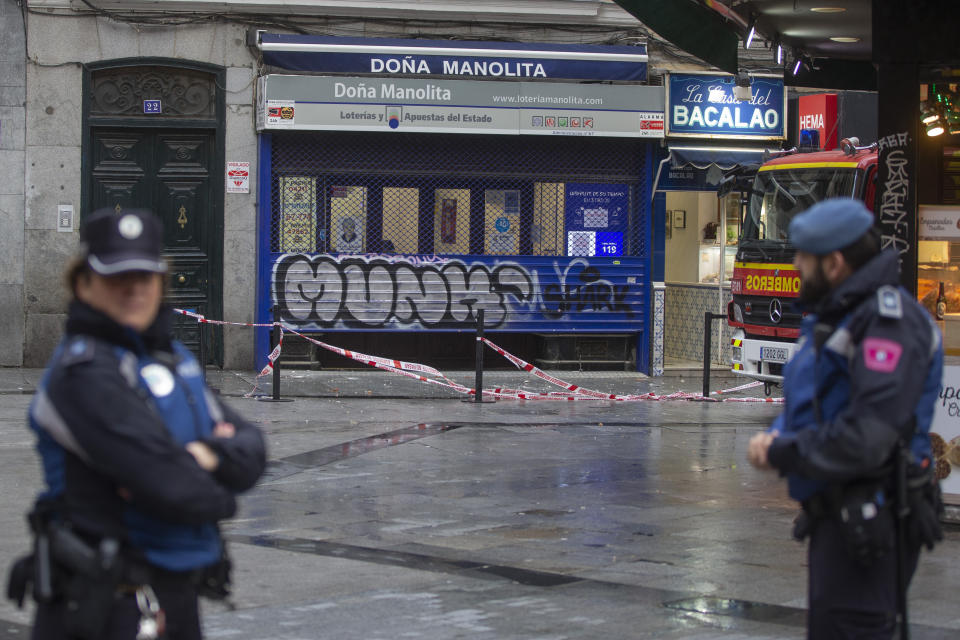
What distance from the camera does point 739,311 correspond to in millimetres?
15586

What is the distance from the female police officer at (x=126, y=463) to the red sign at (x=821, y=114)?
16.3 m

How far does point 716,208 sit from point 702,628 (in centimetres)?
1426

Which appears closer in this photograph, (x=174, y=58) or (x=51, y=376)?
(x=51, y=376)

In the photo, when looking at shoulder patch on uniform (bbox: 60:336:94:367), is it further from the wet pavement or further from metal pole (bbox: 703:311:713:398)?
metal pole (bbox: 703:311:713:398)

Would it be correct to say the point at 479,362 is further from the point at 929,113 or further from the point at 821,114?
the point at 929,113

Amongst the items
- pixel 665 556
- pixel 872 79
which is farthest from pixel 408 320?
pixel 665 556

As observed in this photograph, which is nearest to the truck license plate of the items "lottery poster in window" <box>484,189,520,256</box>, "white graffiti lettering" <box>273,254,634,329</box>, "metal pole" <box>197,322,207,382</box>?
"white graffiti lettering" <box>273,254,634,329</box>

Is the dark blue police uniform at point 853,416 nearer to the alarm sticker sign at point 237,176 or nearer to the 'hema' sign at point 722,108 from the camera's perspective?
the alarm sticker sign at point 237,176

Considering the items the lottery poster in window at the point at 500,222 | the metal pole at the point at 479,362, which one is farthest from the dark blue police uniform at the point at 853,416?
the lottery poster in window at the point at 500,222

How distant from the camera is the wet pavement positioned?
21.1 feet

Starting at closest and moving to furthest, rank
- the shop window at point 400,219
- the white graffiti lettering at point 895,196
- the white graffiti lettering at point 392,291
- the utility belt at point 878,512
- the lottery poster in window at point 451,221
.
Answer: the utility belt at point 878,512, the white graffiti lettering at point 895,196, the white graffiti lettering at point 392,291, the shop window at point 400,219, the lottery poster in window at point 451,221

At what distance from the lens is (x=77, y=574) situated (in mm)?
3252

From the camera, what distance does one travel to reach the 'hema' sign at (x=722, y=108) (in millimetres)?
18656

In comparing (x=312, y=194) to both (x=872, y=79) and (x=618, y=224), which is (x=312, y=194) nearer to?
(x=618, y=224)
